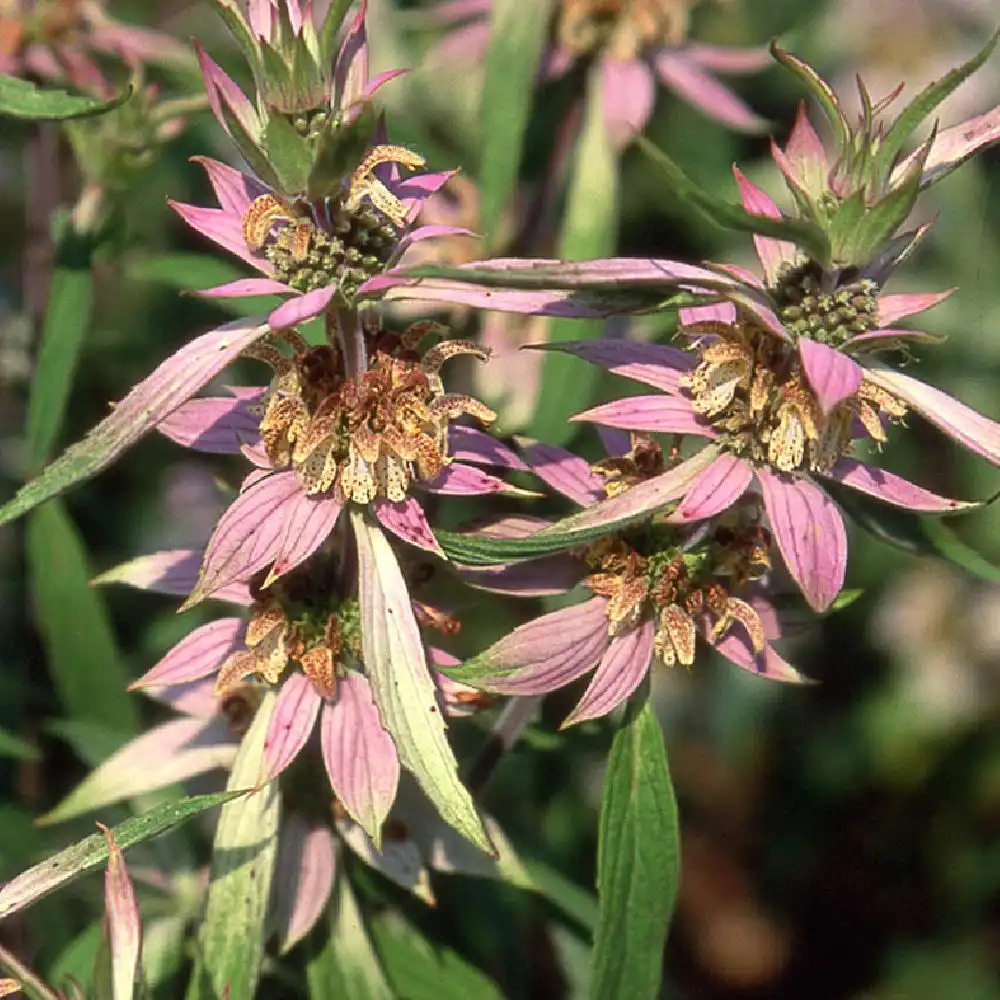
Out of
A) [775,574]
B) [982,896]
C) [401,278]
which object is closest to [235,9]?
[401,278]

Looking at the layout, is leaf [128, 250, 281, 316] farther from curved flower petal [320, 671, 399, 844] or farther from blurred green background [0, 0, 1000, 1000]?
curved flower petal [320, 671, 399, 844]

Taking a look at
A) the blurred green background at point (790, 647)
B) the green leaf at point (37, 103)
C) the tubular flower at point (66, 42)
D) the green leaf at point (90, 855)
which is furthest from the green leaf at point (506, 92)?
the green leaf at point (90, 855)

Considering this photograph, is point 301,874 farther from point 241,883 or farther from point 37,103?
point 37,103

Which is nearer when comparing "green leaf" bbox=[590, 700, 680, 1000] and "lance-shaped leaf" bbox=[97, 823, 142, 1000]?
"lance-shaped leaf" bbox=[97, 823, 142, 1000]

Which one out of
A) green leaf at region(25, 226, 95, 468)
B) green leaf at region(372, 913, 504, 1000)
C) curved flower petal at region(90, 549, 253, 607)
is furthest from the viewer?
green leaf at region(25, 226, 95, 468)

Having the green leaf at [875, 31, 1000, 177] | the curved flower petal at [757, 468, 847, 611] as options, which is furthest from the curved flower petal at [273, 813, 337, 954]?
the green leaf at [875, 31, 1000, 177]

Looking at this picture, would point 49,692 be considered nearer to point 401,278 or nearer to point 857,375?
point 401,278
